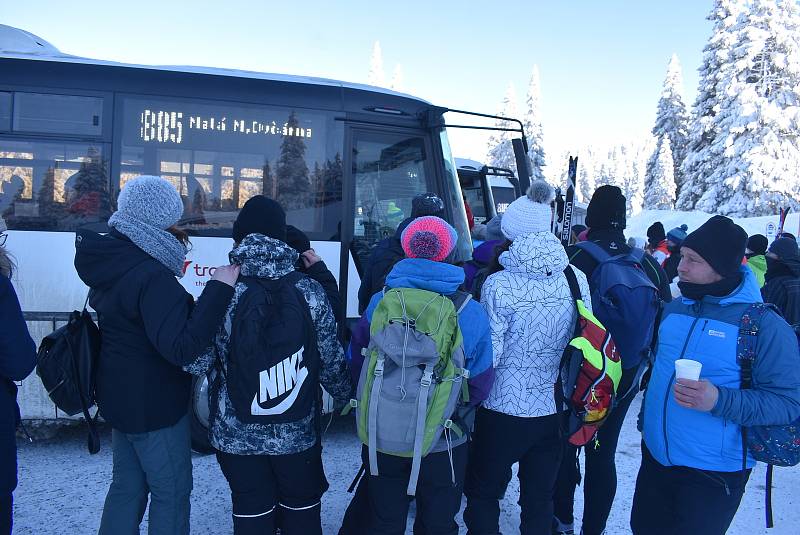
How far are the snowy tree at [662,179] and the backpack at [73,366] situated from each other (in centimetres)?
4079

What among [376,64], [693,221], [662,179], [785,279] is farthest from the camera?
[376,64]

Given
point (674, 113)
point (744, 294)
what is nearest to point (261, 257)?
point (744, 294)

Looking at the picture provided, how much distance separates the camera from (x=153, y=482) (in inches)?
102

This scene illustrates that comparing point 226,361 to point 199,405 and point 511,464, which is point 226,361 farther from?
point 199,405

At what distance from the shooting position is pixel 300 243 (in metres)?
3.29

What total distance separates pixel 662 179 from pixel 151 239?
41.6 meters

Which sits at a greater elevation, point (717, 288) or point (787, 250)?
point (787, 250)

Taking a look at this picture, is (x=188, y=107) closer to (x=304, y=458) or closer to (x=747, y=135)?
(x=304, y=458)

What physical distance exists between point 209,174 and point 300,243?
2.21 m

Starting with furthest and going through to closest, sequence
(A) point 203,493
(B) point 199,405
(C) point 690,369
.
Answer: (B) point 199,405, (A) point 203,493, (C) point 690,369

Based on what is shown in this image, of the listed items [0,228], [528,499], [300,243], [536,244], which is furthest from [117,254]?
[528,499]

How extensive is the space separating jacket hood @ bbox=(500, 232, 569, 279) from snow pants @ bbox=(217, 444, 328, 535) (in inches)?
56.5

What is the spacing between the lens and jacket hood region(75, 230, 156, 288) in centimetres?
237

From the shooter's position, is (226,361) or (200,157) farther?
(200,157)
